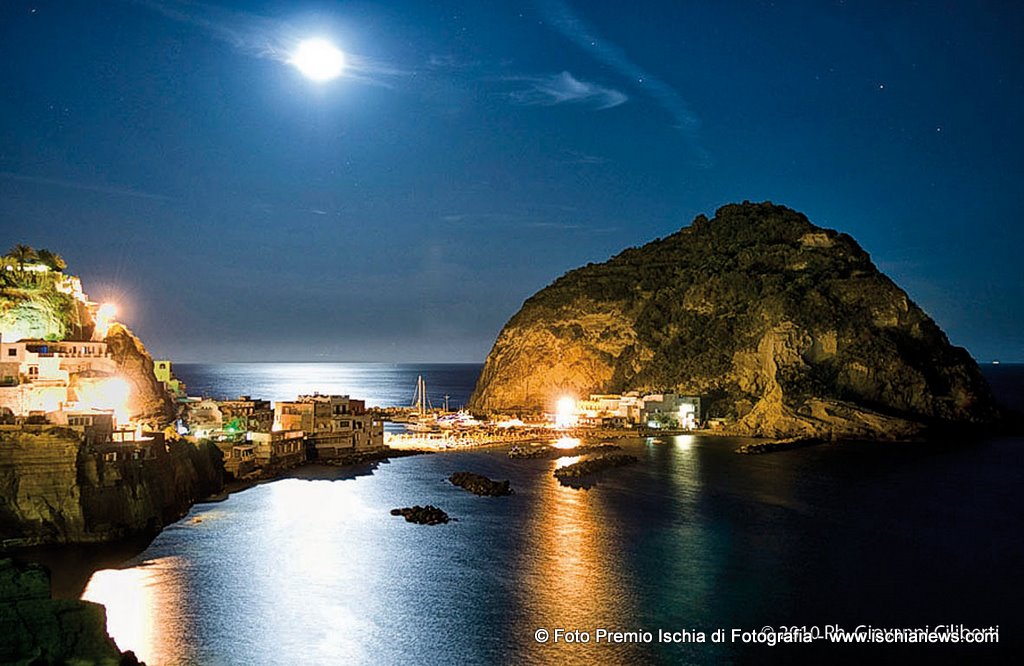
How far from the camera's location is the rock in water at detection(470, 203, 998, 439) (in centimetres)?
7762

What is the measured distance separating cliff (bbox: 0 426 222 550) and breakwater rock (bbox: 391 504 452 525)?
12289mm

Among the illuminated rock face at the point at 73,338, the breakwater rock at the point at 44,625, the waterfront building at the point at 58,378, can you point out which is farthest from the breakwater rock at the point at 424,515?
the breakwater rock at the point at 44,625

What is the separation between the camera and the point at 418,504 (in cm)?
4231

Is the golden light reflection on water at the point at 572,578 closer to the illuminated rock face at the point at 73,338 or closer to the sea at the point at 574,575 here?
the sea at the point at 574,575

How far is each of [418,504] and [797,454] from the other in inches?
1451

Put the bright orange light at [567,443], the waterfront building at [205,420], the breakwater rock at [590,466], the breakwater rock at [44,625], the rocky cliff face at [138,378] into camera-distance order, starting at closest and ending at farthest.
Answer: the breakwater rock at [44,625] → the breakwater rock at [590,466] → the rocky cliff face at [138,378] → the waterfront building at [205,420] → the bright orange light at [567,443]

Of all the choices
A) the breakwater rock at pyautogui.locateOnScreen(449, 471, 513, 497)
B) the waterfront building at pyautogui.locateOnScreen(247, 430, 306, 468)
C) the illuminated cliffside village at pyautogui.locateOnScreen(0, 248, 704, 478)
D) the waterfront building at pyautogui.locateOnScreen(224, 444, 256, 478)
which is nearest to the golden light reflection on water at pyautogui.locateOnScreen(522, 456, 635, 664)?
the breakwater rock at pyautogui.locateOnScreen(449, 471, 513, 497)

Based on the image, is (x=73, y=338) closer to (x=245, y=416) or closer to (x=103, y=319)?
(x=103, y=319)

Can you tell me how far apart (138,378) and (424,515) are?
30190 mm

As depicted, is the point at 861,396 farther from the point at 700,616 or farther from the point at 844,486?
the point at 700,616

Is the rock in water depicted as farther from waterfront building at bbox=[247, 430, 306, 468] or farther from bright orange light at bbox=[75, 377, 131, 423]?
bright orange light at bbox=[75, 377, 131, 423]

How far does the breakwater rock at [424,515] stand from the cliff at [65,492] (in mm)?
12289

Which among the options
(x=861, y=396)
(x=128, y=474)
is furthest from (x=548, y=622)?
(x=861, y=396)

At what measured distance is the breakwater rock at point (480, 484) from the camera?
44781mm
